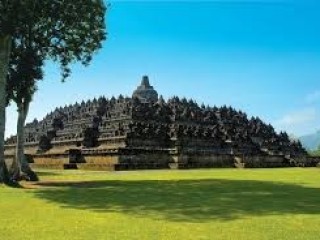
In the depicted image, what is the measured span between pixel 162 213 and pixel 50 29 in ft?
59.6

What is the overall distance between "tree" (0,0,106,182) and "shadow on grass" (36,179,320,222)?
24.7 ft

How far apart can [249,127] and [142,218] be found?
64.9 metres

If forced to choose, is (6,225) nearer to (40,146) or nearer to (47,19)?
(47,19)

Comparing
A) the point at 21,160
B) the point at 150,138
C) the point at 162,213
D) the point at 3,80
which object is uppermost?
the point at 3,80

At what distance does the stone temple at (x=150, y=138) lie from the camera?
48.0 m

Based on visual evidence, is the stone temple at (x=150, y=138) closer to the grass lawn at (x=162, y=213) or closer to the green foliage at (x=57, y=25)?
the green foliage at (x=57, y=25)

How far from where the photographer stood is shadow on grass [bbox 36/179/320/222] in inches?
617

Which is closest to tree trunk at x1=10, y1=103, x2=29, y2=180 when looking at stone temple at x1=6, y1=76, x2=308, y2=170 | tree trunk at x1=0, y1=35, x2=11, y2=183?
tree trunk at x1=0, y1=35, x2=11, y2=183

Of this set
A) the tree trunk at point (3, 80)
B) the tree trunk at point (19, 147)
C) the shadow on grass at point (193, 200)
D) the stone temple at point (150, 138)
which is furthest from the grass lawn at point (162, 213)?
the stone temple at point (150, 138)

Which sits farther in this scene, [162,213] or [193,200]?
[193,200]

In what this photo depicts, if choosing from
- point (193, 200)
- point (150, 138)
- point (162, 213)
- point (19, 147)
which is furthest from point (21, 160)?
point (150, 138)

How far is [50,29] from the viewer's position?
100 feet

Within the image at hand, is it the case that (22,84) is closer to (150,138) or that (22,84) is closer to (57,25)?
(57,25)

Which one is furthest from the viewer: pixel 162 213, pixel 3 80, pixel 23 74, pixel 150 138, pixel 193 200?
pixel 150 138
